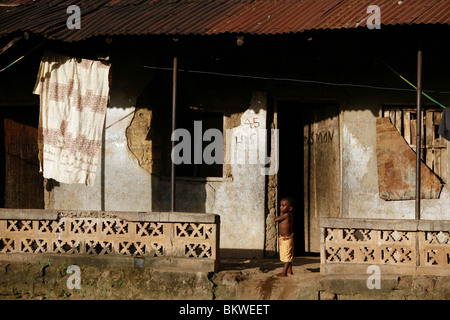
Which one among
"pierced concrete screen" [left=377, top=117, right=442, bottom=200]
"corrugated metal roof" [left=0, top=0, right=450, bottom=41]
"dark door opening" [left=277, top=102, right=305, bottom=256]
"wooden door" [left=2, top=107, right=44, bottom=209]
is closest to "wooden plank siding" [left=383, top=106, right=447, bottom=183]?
"pierced concrete screen" [left=377, top=117, right=442, bottom=200]

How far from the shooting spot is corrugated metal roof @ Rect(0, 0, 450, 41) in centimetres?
844

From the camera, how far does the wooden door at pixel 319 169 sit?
10.4m

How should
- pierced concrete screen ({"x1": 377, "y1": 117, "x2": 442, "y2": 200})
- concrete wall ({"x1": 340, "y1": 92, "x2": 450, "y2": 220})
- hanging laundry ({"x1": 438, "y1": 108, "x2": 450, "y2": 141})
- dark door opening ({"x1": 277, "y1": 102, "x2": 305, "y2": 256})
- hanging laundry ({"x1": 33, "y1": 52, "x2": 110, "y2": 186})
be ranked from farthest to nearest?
dark door opening ({"x1": 277, "y1": 102, "x2": 305, "y2": 256}) → concrete wall ({"x1": 340, "y1": 92, "x2": 450, "y2": 220}) → pierced concrete screen ({"x1": 377, "y1": 117, "x2": 442, "y2": 200}) → hanging laundry ({"x1": 33, "y1": 52, "x2": 110, "y2": 186}) → hanging laundry ({"x1": 438, "y1": 108, "x2": 450, "y2": 141})

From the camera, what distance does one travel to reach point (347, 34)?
28.2 ft

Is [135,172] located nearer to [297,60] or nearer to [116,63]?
[116,63]

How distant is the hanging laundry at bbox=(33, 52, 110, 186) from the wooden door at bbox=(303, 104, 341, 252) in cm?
361

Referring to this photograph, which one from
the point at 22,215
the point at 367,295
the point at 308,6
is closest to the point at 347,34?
the point at 308,6

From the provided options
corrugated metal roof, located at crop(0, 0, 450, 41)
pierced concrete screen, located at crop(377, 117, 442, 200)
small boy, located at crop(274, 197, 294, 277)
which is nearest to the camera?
corrugated metal roof, located at crop(0, 0, 450, 41)

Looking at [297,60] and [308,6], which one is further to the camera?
[297,60]

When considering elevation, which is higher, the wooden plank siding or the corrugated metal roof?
the corrugated metal roof

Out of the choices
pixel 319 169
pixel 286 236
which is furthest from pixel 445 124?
pixel 286 236

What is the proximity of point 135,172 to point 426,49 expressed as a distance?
496cm

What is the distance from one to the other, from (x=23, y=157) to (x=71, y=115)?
2.24 metres

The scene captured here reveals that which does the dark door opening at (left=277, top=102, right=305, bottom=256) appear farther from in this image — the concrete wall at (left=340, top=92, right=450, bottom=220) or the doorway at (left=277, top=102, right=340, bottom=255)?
the concrete wall at (left=340, top=92, right=450, bottom=220)
